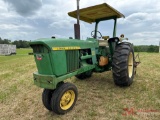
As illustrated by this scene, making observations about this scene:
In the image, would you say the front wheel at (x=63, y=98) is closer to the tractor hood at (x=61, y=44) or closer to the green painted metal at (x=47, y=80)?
the green painted metal at (x=47, y=80)

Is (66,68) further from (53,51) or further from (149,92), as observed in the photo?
(149,92)

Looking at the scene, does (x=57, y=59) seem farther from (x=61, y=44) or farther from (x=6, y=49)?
(x=6, y=49)

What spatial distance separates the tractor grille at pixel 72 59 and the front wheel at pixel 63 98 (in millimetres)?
410

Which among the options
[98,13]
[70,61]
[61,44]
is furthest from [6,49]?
[61,44]

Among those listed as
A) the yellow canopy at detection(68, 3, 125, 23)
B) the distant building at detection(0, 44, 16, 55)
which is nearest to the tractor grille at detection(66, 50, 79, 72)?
the yellow canopy at detection(68, 3, 125, 23)

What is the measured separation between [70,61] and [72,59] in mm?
81

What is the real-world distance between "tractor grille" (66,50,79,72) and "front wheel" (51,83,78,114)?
1.35 ft

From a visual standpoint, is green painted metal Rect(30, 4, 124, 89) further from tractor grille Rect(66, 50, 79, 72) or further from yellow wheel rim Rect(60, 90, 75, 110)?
yellow wheel rim Rect(60, 90, 75, 110)

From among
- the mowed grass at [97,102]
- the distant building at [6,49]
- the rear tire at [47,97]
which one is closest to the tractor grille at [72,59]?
the rear tire at [47,97]

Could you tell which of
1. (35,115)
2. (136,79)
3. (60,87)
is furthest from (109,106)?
(136,79)

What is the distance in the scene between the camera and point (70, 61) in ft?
11.8

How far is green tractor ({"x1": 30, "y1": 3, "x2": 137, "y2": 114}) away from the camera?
317 cm

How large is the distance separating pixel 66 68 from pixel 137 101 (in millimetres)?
1819

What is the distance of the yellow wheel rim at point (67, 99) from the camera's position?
336cm
